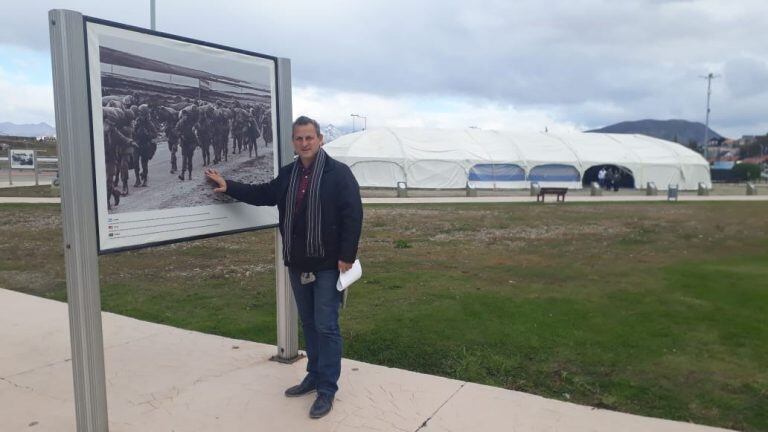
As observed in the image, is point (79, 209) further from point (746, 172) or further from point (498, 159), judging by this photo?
point (746, 172)

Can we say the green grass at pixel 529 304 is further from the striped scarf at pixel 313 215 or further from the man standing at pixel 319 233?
the striped scarf at pixel 313 215

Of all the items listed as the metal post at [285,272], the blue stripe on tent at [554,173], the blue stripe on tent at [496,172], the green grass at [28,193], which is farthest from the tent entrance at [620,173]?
the metal post at [285,272]

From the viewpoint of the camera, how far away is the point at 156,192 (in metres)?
3.46

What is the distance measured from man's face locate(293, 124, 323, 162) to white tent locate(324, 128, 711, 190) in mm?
30863

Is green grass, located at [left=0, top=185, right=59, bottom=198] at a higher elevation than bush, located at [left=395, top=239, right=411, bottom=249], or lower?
higher

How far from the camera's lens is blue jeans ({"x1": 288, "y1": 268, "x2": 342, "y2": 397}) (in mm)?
3596

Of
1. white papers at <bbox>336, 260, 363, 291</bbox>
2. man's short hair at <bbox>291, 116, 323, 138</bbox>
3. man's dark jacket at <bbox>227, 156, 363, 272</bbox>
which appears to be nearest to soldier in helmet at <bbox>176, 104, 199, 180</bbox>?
man's short hair at <bbox>291, 116, 323, 138</bbox>

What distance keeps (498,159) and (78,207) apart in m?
36.3

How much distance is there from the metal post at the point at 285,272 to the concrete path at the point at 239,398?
0.46ft

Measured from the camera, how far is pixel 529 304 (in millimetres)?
6172

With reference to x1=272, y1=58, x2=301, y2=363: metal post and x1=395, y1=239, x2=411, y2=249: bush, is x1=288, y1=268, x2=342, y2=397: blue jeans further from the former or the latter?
x1=395, y1=239, x2=411, y2=249: bush

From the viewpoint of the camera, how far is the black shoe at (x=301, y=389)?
3.87 meters

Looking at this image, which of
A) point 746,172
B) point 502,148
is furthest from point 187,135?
point 746,172

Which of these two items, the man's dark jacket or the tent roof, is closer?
the man's dark jacket
